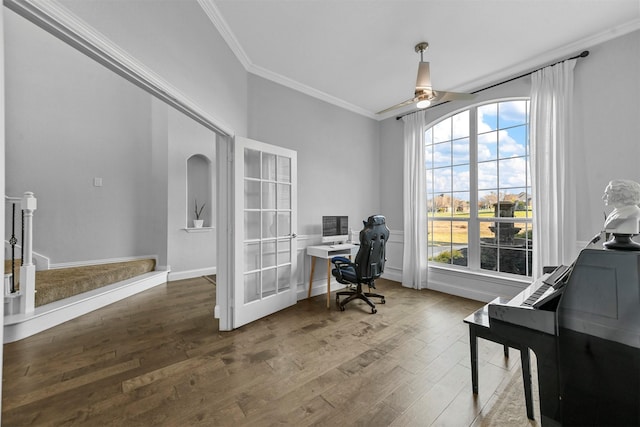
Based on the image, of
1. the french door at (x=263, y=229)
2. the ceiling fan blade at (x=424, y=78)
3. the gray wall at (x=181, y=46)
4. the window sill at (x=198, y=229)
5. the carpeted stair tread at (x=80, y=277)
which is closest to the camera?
the gray wall at (x=181, y=46)

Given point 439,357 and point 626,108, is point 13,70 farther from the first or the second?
point 626,108

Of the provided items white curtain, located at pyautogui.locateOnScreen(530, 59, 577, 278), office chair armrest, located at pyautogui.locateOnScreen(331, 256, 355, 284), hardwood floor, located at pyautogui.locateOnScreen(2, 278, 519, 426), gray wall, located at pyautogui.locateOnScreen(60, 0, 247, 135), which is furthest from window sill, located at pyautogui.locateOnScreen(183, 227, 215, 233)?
white curtain, located at pyautogui.locateOnScreen(530, 59, 577, 278)

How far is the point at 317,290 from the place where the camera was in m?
3.96

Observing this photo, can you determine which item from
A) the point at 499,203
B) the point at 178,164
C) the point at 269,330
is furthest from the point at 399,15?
the point at 178,164

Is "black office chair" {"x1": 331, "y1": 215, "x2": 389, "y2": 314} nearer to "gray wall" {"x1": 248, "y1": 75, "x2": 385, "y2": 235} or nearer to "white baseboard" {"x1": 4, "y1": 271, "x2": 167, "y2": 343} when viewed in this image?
"gray wall" {"x1": 248, "y1": 75, "x2": 385, "y2": 235}

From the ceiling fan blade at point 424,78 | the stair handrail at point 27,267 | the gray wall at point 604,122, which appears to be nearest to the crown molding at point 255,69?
the ceiling fan blade at point 424,78

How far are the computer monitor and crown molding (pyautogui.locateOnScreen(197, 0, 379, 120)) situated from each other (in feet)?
6.16

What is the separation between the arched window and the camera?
11.2 ft

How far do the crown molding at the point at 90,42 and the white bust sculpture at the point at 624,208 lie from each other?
2.56m

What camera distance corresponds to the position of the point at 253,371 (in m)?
2.03

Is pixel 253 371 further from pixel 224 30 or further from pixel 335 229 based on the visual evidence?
pixel 224 30

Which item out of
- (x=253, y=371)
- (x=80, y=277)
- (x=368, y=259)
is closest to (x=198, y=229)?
(x=80, y=277)

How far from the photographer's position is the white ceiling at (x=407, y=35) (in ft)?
7.63

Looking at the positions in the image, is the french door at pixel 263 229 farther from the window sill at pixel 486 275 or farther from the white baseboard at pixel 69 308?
the window sill at pixel 486 275
